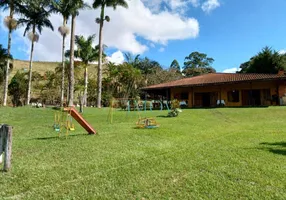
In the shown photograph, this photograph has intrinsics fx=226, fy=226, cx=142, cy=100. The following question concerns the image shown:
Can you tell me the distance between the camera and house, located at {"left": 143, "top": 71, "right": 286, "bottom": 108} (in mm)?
20000

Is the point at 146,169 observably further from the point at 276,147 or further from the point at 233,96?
the point at 233,96

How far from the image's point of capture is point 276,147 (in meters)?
Result: 6.19

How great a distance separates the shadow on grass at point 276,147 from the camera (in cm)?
577

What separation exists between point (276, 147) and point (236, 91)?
1713cm

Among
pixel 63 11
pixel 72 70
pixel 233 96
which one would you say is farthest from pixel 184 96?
pixel 63 11

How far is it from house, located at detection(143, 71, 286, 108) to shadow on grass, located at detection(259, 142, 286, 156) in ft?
45.6

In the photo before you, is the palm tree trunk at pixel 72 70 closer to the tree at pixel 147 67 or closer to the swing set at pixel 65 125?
the swing set at pixel 65 125

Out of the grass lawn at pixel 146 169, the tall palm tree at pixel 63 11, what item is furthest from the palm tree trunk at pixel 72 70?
the grass lawn at pixel 146 169

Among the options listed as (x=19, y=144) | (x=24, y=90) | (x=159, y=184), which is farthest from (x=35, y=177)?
(x=24, y=90)

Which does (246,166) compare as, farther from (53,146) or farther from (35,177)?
(53,146)

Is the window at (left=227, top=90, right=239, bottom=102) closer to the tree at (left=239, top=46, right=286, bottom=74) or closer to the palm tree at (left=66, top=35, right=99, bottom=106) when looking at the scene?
the tree at (left=239, top=46, right=286, bottom=74)

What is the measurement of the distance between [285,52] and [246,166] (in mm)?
35190

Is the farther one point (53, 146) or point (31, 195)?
point (53, 146)

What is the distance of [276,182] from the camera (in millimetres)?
3793
